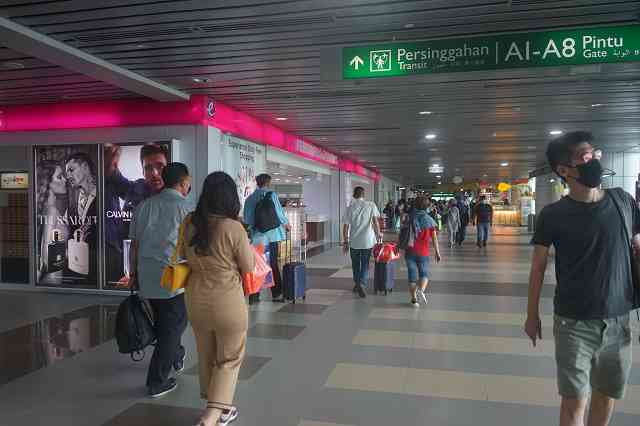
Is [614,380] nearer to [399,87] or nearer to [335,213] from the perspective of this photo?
[399,87]

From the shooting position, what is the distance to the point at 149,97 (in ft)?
26.1

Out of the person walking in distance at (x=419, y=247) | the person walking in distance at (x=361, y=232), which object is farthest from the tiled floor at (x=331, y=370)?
the person walking in distance at (x=361, y=232)

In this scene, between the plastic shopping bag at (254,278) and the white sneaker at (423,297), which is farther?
the white sneaker at (423,297)

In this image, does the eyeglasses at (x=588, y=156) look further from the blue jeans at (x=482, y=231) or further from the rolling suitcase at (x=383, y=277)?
the blue jeans at (x=482, y=231)

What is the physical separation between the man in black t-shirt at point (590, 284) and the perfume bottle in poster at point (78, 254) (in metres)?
7.51

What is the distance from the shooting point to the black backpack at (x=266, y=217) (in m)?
7.04

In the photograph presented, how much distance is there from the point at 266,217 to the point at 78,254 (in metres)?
3.41

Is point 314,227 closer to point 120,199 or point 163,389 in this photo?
point 120,199

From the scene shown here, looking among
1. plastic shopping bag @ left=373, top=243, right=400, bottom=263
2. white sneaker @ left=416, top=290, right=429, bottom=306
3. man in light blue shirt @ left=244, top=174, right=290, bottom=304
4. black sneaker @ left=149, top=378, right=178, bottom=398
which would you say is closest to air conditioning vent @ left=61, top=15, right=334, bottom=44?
Result: man in light blue shirt @ left=244, top=174, right=290, bottom=304

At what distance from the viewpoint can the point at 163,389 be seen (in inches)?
152

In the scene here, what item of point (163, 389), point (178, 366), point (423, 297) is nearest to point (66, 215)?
point (178, 366)

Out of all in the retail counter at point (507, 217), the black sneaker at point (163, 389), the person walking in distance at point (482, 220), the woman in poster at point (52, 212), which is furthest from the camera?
the retail counter at point (507, 217)

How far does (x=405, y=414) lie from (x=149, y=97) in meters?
6.29

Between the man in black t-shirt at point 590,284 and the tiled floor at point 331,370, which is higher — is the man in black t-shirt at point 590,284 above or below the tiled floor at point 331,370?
above
